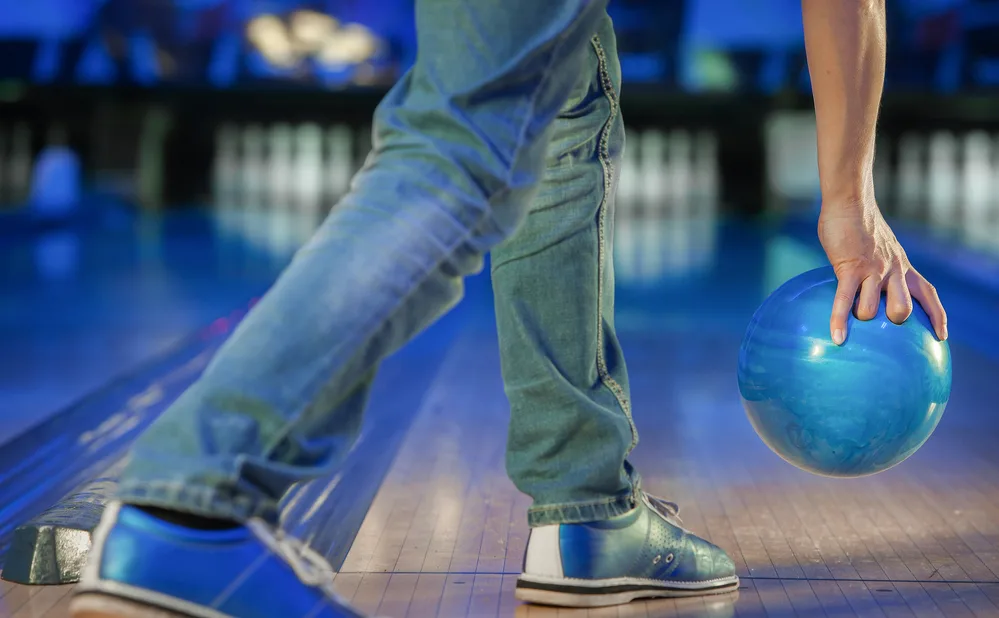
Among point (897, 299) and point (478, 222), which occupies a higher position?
point (478, 222)

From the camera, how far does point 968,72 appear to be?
7.68m

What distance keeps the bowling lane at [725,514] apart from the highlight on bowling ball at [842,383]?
0.12m

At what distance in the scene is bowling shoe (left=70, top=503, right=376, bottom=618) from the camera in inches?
25.4

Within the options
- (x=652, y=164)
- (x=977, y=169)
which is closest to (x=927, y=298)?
(x=652, y=164)

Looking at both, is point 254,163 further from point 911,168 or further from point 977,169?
point 977,169

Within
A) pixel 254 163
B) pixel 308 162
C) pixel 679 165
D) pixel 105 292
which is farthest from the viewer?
pixel 308 162

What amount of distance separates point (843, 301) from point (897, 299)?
4 centimetres

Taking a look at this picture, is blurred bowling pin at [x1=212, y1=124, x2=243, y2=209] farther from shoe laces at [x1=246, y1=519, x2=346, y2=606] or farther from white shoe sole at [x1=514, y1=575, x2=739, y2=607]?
shoe laces at [x1=246, y1=519, x2=346, y2=606]

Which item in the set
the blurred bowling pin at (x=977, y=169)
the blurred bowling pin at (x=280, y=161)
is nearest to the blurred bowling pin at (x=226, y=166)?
the blurred bowling pin at (x=280, y=161)

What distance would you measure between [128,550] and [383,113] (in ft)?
1.01

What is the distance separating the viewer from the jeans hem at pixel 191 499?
63 cm

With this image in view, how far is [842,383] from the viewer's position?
98cm

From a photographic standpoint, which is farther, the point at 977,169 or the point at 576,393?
the point at 977,169

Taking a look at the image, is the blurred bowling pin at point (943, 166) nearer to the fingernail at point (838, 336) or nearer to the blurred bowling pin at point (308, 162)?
the blurred bowling pin at point (308, 162)
